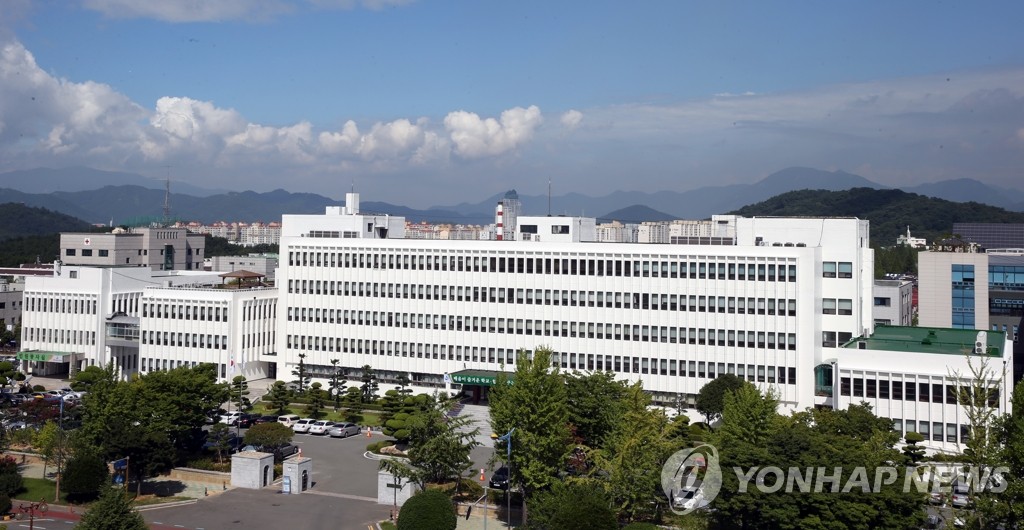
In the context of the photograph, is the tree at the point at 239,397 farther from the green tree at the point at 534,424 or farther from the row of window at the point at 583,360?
the green tree at the point at 534,424

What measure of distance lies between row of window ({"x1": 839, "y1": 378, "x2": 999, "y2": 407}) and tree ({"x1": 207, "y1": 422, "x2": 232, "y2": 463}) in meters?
36.5

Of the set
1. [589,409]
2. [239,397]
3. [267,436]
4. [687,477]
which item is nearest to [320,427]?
[239,397]

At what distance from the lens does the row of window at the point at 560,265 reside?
61.3m

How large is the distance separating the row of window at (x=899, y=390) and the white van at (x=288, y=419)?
36.1m

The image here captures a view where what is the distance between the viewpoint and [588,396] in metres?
45.5

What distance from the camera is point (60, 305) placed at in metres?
80.2

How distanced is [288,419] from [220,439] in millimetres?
11819

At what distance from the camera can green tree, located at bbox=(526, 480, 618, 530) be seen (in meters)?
33.0

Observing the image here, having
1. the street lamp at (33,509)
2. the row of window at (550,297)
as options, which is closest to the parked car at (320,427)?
the row of window at (550,297)

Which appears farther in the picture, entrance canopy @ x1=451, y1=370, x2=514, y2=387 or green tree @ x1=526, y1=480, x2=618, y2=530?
entrance canopy @ x1=451, y1=370, x2=514, y2=387

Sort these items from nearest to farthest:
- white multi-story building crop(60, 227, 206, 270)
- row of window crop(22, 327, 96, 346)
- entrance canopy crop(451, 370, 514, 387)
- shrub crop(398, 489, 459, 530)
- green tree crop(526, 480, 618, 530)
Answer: green tree crop(526, 480, 618, 530) < shrub crop(398, 489, 459, 530) < entrance canopy crop(451, 370, 514, 387) < row of window crop(22, 327, 96, 346) < white multi-story building crop(60, 227, 206, 270)

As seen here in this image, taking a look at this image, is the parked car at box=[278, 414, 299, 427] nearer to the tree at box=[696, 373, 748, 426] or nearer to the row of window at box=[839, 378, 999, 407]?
the tree at box=[696, 373, 748, 426]

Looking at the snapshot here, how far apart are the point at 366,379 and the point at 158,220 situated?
Result: 368 feet

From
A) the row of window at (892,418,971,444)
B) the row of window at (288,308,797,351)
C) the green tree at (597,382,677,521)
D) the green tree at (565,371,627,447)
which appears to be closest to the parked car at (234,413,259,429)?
the row of window at (288,308,797,351)
